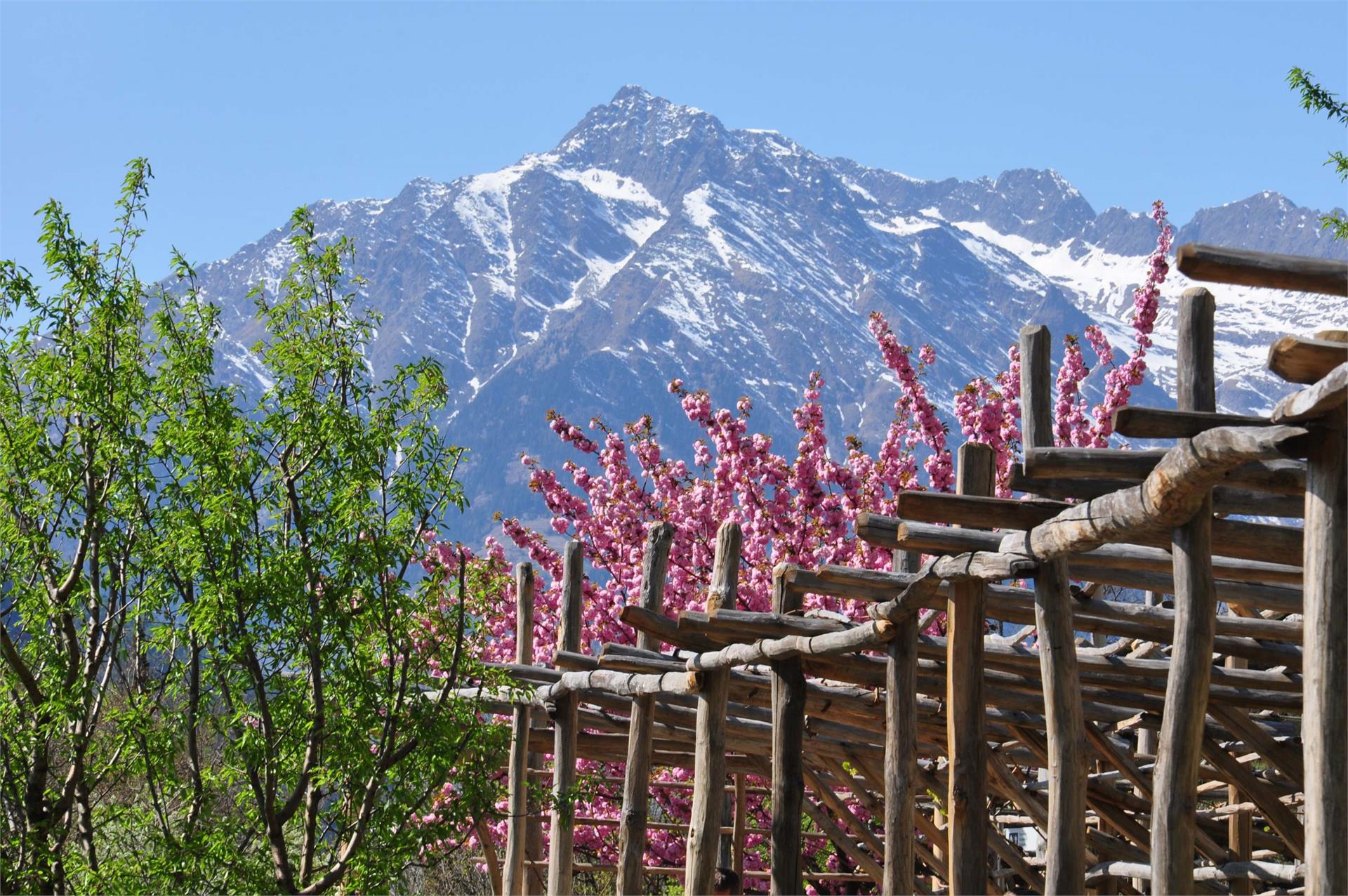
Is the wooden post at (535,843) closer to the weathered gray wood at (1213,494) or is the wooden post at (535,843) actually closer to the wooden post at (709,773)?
the wooden post at (709,773)

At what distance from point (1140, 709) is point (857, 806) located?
5.51 meters

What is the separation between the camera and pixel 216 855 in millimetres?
6199

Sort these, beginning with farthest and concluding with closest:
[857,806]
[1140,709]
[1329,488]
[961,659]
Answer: [857,806], [1140,709], [961,659], [1329,488]

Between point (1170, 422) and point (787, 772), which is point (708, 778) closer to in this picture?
point (787, 772)

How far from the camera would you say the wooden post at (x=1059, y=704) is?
186 inches

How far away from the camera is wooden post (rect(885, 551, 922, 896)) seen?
5.89 metres

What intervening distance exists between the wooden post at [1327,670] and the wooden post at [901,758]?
2519 mm

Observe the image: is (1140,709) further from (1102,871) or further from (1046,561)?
(1046,561)

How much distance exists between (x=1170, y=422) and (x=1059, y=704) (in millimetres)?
1402

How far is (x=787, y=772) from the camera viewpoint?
21.7ft

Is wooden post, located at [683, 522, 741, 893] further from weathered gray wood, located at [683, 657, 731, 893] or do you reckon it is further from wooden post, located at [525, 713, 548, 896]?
wooden post, located at [525, 713, 548, 896]

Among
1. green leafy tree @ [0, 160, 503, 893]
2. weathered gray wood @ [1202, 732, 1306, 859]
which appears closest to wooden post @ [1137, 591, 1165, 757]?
weathered gray wood @ [1202, 732, 1306, 859]

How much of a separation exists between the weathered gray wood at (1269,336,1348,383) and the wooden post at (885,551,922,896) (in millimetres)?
2591

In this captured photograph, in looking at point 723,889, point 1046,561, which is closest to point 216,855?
point 723,889
